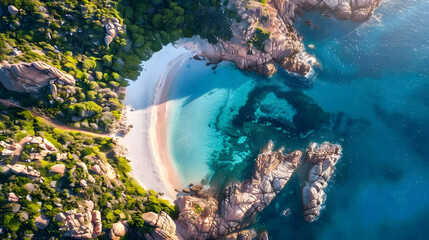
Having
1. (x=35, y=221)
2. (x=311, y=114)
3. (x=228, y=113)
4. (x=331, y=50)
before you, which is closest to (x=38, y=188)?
(x=35, y=221)

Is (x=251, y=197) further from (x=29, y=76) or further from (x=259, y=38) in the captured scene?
(x=29, y=76)

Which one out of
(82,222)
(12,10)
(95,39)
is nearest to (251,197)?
(82,222)

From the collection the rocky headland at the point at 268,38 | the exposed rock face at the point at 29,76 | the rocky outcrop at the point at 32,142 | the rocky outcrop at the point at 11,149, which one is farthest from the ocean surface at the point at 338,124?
the rocky outcrop at the point at 11,149

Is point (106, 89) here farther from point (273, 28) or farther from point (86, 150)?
point (273, 28)

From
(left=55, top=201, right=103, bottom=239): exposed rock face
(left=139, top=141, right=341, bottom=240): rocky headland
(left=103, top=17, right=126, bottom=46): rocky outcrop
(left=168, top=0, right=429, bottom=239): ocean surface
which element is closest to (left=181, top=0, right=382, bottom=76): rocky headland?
(left=168, top=0, right=429, bottom=239): ocean surface

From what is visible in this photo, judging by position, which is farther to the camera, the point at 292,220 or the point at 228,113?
the point at 228,113

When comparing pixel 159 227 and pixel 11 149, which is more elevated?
pixel 11 149
